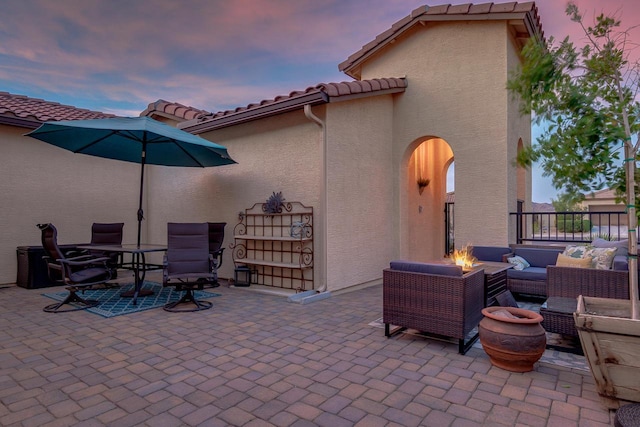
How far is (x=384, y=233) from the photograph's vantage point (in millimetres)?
7297

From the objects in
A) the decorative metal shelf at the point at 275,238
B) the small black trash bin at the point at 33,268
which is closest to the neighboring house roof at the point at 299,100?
the decorative metal shelf at the point at 275,238

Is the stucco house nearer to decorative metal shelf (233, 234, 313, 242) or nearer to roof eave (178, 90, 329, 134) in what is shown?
roof eave (178, 90, 329, 134)

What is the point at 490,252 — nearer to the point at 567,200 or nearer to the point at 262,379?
the point at 567,200

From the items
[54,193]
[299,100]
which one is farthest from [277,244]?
[54,193]

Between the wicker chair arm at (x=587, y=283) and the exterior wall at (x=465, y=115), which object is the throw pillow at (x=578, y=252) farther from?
the exterior wall at (x=465, y=115)

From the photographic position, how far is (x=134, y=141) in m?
6.38

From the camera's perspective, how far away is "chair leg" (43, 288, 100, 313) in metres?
4.97

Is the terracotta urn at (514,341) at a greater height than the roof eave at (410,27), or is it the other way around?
the roof eave at (410,27)

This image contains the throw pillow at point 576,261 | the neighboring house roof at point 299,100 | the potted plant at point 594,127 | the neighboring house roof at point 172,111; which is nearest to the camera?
the potted plant at point 594,127

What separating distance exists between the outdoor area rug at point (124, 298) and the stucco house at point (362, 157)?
1460mm

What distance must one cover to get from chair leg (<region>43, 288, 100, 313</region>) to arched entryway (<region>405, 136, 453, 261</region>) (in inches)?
236

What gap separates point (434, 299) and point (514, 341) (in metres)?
0.78

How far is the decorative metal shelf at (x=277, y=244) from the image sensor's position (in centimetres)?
607

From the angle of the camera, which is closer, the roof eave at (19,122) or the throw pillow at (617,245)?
the throw pillow at (617,245)
